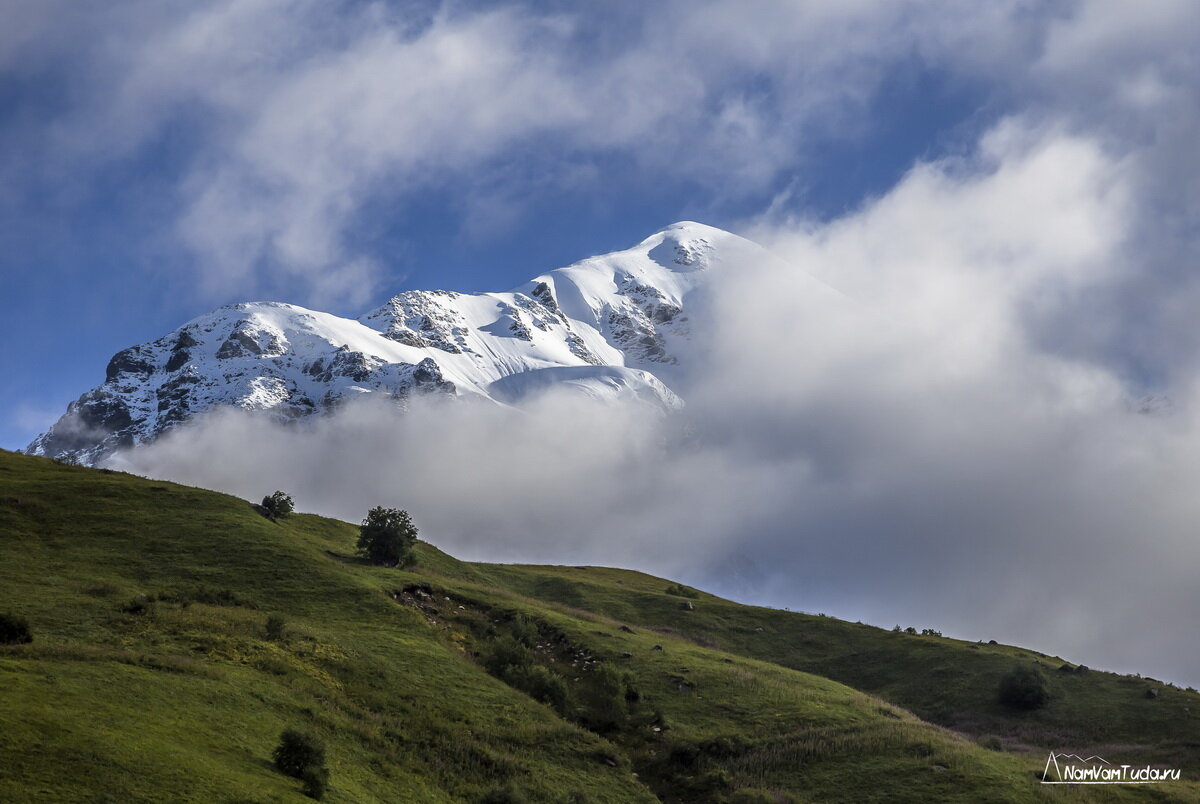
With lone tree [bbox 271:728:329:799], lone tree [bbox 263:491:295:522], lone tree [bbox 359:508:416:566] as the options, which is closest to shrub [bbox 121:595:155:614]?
lone tree [bbox 271:728:329:799]

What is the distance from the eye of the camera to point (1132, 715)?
6044 cm

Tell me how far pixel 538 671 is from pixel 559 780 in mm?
13798

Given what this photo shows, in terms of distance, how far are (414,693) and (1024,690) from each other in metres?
48.2

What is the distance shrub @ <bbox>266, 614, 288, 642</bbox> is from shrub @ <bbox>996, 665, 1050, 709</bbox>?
179 ft

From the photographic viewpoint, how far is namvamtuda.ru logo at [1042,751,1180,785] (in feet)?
141

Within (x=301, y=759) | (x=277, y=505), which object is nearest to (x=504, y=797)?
(x=301, y=759)

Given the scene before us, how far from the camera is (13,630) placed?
3797cm

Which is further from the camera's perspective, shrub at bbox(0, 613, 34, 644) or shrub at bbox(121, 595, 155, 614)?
shrub at bbox(121, 595, 155, 614)

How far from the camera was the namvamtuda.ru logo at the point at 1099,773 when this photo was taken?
141 ft

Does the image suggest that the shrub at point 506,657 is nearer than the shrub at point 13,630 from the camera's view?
No

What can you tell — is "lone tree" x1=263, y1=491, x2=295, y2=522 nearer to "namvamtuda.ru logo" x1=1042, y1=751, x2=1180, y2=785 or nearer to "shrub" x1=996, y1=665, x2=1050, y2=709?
"shrub" x1=996, y1=665, x2=1050, y2=709

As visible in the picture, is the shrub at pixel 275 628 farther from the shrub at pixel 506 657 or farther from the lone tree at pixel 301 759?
the lone tree at pixel 301 759

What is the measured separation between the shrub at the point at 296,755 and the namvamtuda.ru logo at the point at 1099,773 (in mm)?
36035

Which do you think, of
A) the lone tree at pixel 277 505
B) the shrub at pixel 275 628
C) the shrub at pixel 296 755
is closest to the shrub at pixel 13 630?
the shrub at pixel 275 628
